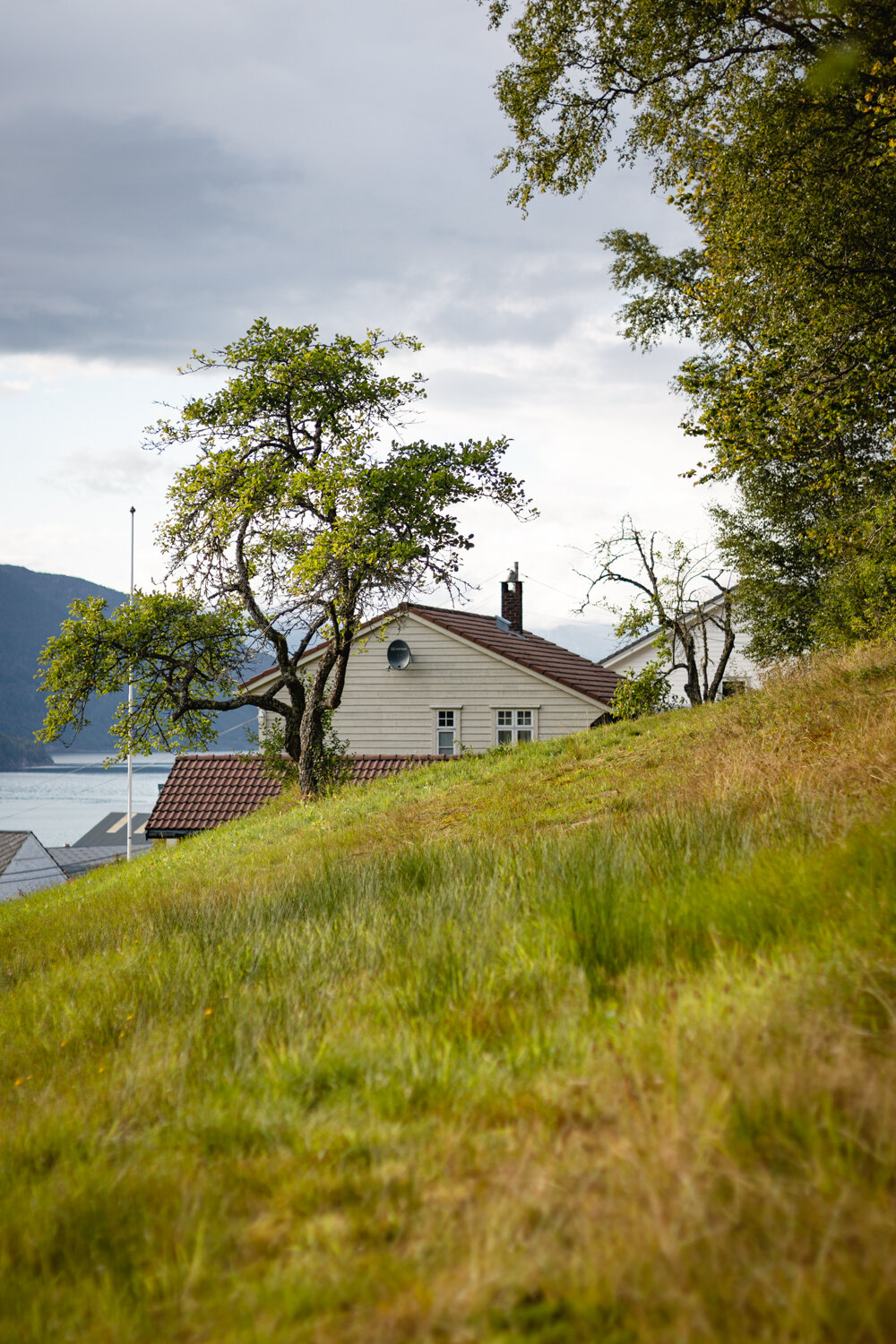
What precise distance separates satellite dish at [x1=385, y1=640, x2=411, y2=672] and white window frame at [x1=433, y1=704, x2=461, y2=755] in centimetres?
193

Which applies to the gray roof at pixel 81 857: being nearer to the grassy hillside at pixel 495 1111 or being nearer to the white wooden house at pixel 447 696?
the white wooden house at pixel 447 696

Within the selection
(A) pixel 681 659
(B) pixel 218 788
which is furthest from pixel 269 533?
(A) pixel 681 659

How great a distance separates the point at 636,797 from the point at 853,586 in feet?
47.9

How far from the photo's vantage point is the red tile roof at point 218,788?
29.7 meters

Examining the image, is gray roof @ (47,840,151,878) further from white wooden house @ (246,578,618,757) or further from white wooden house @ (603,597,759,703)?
white wooden house @ (603,597,759,703)

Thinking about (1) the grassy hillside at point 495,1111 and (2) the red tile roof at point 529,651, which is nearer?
(1) the grassy hillside at point 495,1111

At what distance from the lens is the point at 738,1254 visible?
2.12 metres

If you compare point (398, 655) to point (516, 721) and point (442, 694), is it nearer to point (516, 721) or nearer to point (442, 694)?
point (442, 694)

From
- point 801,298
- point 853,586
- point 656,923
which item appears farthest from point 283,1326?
point 853,586

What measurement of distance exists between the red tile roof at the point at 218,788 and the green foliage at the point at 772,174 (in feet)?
58.8

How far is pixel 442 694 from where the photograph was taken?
110 ft

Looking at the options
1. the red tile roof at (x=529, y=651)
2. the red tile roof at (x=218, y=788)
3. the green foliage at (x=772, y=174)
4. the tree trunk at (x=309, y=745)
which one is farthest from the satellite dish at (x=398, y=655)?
the green foliage at (x=772, y=174)

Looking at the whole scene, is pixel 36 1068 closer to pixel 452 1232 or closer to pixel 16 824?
pixel 452 1232

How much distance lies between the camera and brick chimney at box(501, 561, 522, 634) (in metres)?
41.2
